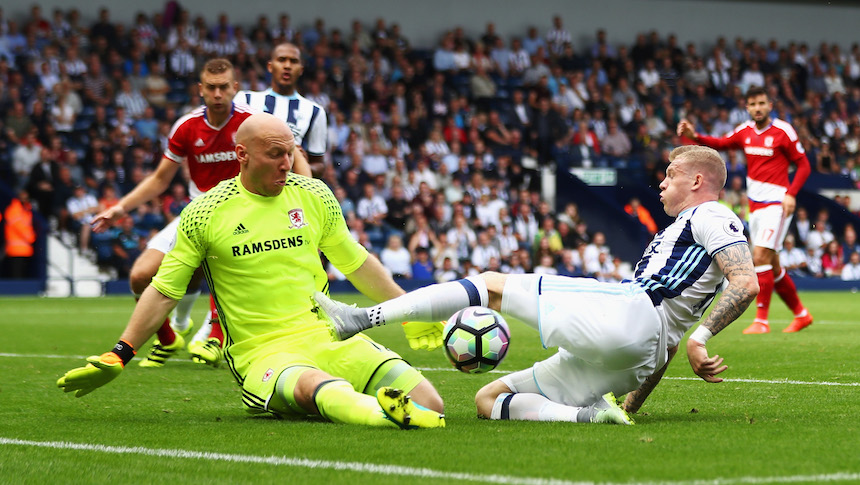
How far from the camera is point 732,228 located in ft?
16.2

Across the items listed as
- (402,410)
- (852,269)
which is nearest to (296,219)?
(402,410)

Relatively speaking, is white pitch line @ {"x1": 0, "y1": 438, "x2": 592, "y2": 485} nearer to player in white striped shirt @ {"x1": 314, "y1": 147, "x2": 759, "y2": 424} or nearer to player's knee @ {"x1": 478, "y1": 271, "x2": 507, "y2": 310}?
player in white striped shirt @ {"x1": 314, "y1": 147, "x2": 759, "y2": 424}

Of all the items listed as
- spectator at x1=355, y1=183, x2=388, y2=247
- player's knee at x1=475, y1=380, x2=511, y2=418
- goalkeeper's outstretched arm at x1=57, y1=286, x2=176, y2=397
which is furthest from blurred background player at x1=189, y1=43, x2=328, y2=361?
spectator at x1=355, y1=183, x2=388, y2=247

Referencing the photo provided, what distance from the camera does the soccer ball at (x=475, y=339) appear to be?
4949mm

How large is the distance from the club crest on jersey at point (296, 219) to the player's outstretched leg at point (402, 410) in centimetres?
111

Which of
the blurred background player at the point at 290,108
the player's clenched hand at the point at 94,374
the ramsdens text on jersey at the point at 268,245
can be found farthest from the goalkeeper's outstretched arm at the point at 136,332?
the blurred background player at the point at 290,108

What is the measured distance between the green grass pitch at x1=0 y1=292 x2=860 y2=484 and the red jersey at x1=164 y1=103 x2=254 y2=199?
4.97ft

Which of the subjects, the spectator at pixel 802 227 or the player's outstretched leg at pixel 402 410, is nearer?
the player's outstretched leg at pixel 402 410

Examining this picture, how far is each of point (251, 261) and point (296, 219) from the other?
1.01 feet

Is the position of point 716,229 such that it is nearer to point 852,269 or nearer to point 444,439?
point 444,439

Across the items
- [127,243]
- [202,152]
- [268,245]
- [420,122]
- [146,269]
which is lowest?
[127,243]

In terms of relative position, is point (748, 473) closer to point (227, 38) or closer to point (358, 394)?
point (358, 394)

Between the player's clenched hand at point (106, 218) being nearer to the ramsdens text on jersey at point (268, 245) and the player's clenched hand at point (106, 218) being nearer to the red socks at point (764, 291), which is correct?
the ramsdens text on jersey at point (268, 245)

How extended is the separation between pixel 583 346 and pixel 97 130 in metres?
16.9
